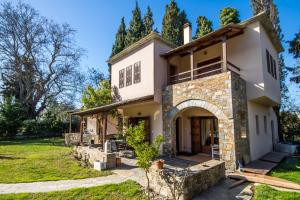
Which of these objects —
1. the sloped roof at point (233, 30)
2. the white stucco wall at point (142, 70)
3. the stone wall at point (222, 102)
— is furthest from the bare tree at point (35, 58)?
the stone wall at point (222, 102)

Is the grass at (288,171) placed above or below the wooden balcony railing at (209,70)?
below

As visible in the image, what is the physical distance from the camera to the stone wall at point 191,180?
613 cm

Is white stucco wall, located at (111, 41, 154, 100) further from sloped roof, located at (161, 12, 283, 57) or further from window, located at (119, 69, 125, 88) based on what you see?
sloped roof, located at (161, 12, 283, 57)

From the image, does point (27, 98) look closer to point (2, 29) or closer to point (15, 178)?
point (2, 29)

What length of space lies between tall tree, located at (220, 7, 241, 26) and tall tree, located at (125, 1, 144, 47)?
14.6 metres

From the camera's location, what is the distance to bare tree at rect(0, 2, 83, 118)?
27125 millimetres

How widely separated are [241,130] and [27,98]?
29658 mm

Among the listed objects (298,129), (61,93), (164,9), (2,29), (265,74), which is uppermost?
(164,9)

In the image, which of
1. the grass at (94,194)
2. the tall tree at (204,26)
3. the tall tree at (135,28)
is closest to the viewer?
the grass at (94,194)

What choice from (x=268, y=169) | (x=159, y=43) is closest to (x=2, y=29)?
(x=159, y=43)

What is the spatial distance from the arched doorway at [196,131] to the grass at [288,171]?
146 inches

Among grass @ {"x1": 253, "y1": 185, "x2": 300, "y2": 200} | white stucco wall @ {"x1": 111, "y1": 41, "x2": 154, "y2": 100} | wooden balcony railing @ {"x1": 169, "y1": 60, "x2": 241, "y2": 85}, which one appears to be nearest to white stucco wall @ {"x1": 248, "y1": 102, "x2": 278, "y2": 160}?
wooden balcony railing @ {"x1": 169, "y1": 60, "x2": 241, "y2": 85}

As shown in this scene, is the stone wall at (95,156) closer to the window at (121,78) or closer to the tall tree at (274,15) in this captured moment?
the window at (121,78)

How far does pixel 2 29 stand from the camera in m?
26.3
